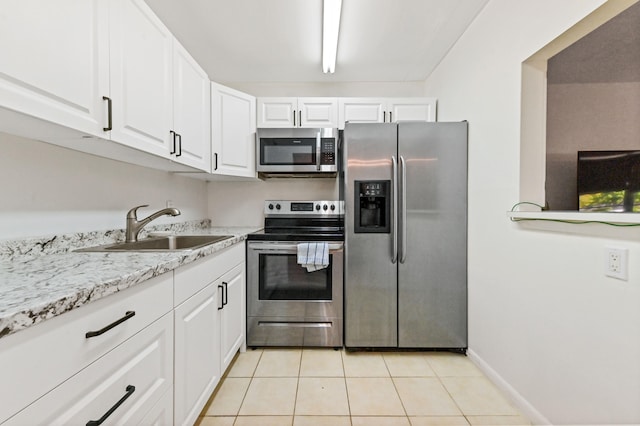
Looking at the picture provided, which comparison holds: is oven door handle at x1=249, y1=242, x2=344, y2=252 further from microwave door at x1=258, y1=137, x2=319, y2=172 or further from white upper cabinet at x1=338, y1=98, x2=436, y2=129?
white upper cabinet at x1=338, y1=98, x2=436, y2=129

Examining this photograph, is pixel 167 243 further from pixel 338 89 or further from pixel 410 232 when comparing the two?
pixel 338 89

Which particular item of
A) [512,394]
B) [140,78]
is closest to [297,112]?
[140,78]

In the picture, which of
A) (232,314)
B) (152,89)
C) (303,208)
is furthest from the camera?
(303,208)

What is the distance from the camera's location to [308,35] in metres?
2.07

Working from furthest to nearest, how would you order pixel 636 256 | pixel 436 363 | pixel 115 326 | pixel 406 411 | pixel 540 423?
pixel 436 363
pixel 406 411
pixel 540 423
pixel 636 256
pixel 115 326

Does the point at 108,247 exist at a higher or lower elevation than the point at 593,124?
lower

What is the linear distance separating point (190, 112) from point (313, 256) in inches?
51.9

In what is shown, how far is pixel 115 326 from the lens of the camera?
2.53 feet

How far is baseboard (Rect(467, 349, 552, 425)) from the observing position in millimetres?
1362

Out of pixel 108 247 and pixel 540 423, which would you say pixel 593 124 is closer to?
pixel 540 423

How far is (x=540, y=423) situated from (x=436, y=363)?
66 cm

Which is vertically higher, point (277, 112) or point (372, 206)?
point (277, 112)

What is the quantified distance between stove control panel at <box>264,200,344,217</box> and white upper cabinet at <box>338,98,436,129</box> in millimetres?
767

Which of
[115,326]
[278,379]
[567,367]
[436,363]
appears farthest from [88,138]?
[436,363]
